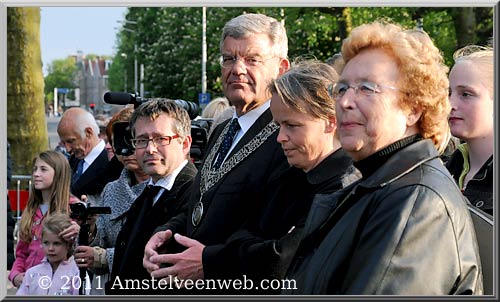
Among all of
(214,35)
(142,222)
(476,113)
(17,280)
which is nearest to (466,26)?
(214,35)

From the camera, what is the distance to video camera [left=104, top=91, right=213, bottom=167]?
475 centimetres

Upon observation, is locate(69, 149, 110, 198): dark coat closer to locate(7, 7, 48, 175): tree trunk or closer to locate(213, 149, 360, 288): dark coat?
locate(213, 149, 360, 288): dark coat

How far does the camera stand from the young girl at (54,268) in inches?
163

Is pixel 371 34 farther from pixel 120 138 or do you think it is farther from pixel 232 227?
pixel 120 138

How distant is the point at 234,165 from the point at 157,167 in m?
0.79

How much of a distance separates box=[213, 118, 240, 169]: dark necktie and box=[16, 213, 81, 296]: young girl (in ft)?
2.65

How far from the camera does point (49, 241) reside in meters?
5.40

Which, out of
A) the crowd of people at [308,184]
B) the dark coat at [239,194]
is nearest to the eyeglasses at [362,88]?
the crowd of people at [308,184]

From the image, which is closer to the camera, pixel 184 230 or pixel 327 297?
pixel 327 297

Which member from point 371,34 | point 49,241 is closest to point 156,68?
point 49,241

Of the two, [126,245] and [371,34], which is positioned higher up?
[371,34]

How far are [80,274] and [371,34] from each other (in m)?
2.28

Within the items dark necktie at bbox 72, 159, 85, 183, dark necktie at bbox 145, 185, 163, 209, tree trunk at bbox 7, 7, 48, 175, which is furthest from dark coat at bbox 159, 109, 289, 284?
tree trunk at bbox 7, 7, 48, 175

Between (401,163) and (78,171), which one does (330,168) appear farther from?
(78,171)
